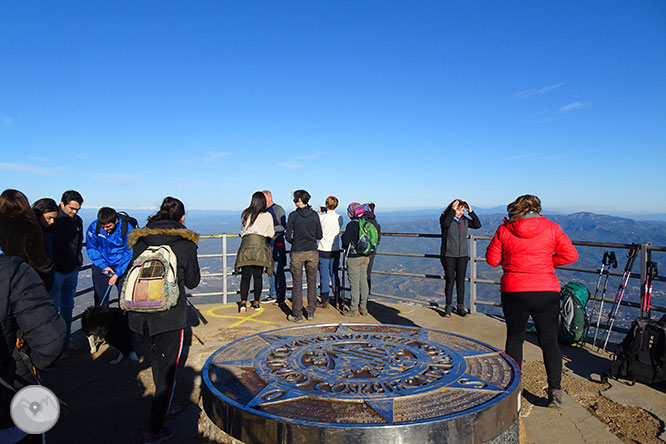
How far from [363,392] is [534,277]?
2.08 metres

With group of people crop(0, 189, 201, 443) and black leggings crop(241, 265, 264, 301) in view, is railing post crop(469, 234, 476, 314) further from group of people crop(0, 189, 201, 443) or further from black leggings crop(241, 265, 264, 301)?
group of people crop(0, 189, 201, 443)

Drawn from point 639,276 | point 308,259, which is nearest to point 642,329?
point 639,276

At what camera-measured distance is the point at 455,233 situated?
688 centimetres

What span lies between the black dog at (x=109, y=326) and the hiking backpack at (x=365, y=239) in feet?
11.6

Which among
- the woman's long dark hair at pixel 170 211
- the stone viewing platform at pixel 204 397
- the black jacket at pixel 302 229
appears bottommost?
the stone viewing platform at pixel 204 397

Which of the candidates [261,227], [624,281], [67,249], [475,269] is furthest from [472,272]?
[67,249]

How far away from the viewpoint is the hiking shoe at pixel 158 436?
11.0ft

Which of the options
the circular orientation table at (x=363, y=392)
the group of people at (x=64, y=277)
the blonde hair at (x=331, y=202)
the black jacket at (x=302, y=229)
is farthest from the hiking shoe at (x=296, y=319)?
the circular orientation table at (x=363, y=392)

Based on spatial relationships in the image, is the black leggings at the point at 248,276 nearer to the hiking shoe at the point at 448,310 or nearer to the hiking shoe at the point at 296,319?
the hiking shoe at the point at 296,319

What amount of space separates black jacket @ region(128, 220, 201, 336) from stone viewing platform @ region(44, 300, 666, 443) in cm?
69

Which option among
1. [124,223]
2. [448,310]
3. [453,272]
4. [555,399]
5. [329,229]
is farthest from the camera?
[329,229]

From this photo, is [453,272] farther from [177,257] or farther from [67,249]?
[67,249]

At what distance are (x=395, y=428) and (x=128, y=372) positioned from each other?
386cm

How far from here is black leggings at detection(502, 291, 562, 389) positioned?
3725 millimetres
